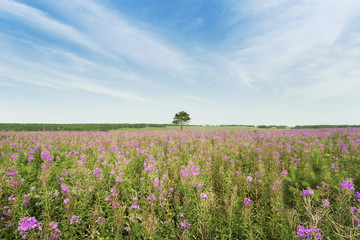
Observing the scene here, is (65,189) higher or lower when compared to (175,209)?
higher

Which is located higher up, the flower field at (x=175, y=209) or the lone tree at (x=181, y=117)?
the lone tree at (x=181, y=117)

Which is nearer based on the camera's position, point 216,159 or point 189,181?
point 189,181

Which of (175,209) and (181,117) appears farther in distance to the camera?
(181,117)

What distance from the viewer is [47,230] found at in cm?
221

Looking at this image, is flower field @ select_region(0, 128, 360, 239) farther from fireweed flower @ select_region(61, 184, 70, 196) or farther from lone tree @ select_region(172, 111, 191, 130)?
lone tree @ select_region(172, 111, 191, 130)

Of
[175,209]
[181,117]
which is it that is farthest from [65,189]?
[181,117]

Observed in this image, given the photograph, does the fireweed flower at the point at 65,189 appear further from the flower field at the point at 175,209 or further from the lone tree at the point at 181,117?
the lone tree at the point at 181,117

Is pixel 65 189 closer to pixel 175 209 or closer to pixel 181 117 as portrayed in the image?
pixel 175 209

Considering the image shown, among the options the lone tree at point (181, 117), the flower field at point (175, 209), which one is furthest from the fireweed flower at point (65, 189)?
the lone tree at point (181, 117)

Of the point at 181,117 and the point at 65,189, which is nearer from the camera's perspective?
the point at 65,189

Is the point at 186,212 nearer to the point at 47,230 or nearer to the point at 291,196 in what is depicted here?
the point at 47,230

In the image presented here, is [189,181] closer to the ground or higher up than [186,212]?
higher up

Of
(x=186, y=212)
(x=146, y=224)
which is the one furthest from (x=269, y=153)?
(x=146, y=224)

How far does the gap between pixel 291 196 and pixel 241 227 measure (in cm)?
207
